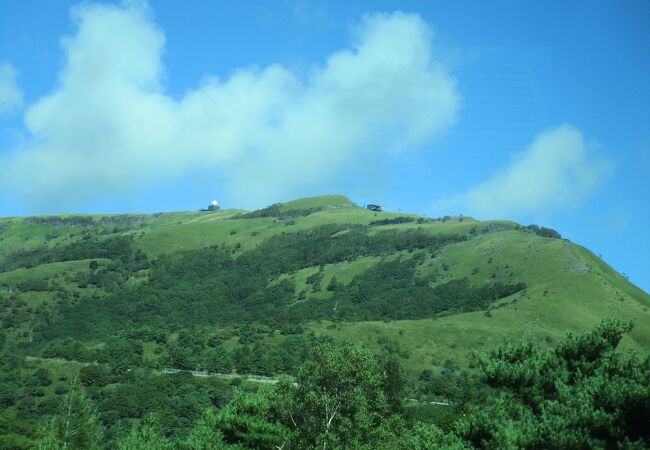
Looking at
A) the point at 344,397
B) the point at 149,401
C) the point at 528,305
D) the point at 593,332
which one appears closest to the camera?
the point at 593,332

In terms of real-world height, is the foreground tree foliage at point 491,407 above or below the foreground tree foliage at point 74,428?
above

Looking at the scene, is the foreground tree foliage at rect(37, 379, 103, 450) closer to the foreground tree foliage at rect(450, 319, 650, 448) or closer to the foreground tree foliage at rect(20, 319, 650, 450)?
the foreground tree foliage at rect(20, 319, 650, 450)

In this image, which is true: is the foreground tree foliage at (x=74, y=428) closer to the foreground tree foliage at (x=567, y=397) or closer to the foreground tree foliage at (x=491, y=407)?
the foreground tree foliage at (x=491, y=407)

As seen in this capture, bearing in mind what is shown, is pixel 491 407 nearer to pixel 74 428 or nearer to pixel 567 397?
pixel 567 397

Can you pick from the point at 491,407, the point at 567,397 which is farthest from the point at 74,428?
the point at 567,397

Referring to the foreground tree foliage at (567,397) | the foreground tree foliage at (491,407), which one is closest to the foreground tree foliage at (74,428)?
the foreground tree foliage at (491,407)

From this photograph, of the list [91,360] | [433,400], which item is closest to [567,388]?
[433,400]

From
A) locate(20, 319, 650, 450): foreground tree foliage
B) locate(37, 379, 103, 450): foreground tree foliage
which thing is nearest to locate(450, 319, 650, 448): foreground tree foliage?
locate(20, 319, 650, 450): foreground tree foliage

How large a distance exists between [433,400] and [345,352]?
89.7m

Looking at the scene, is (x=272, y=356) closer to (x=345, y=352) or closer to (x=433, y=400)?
(x=433, y=400)

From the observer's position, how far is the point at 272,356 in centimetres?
17350

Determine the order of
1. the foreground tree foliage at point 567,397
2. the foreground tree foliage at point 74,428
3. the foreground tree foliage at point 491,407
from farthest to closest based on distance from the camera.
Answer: the foreground tree foliage at point 74,428
the foreground tree foliage at point 491,407
the foreground tree foliage at point 567,397

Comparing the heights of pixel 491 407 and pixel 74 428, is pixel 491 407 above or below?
above

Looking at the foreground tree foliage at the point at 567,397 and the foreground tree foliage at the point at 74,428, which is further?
the foreground tree foliage at the point at 74,428
